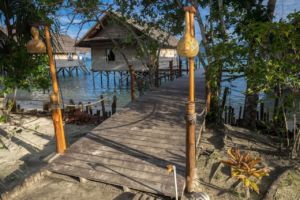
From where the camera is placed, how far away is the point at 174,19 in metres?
10.7

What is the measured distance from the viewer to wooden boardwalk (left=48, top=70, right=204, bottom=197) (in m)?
4.13

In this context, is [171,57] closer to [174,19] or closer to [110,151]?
[174,19]

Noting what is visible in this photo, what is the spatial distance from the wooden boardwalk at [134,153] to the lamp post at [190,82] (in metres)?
0.27

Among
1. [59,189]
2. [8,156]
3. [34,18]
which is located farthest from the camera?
[8,156]

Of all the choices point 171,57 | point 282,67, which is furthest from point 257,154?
point 171,57

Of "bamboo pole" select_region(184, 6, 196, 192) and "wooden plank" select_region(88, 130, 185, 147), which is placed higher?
"bamboo pole" select_region(184, 6, 196, 192)

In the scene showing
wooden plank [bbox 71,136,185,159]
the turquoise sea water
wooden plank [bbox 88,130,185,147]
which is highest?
wooden plank [bbox 88,130,185,147]

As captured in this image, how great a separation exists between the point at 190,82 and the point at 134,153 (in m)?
2.03

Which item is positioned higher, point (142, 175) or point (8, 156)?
point (142, 175)

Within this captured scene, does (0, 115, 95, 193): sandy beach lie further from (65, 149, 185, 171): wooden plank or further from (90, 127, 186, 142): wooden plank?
(90, 127, 186, 142): wooden plank

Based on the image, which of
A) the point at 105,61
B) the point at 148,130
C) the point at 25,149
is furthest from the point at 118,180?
the point at 105,61

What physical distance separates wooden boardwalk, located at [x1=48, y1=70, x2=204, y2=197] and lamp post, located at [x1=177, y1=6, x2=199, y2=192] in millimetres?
271

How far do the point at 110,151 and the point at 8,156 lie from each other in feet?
11.2

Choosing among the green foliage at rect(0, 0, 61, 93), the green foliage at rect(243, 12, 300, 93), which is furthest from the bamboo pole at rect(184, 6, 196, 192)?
the green foliage at rect(0, 0, 61, 93)
